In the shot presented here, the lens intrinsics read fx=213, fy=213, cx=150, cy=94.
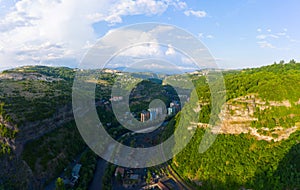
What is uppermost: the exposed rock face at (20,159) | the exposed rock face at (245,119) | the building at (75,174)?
the exposed rock face at (245,119)

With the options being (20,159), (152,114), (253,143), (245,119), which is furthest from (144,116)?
(253,143)

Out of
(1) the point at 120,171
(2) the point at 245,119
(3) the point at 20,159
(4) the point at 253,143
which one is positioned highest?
(2) the point at 245,119

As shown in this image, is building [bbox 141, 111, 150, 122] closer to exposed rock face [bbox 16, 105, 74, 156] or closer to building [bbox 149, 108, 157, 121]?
building [bbox 149, 108, 157, 121]

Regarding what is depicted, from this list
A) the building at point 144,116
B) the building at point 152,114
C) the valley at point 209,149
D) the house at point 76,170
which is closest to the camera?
the valley at point 209,149

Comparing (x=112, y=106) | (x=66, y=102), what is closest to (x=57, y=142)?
(x=66, y=102)

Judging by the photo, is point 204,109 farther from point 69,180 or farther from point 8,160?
point 8,160

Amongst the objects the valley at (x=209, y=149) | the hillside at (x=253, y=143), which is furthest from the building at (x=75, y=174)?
the hillside at (x=253, y=143)

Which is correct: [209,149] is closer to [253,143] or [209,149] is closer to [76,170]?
[253,143]

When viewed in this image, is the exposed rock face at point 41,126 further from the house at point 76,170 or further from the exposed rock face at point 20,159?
the house at point 76,170
